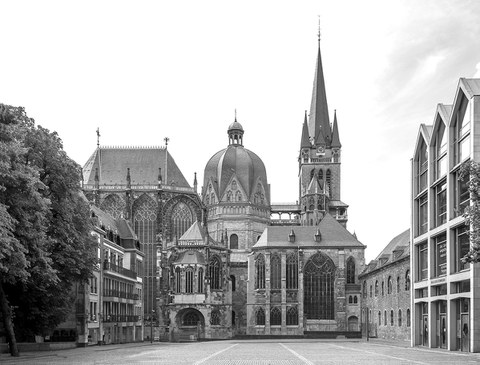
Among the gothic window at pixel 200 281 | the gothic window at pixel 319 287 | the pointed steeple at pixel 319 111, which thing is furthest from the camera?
the pointed steeple at pixel 319 111

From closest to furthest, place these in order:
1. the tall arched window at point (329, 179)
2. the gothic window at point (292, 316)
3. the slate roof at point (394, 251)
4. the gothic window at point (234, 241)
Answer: the slate roof at point (394, 251)
the gothic window at point (292, 316)
the gothic window at point (234, 241)
the tall arched window at point (329, 179)

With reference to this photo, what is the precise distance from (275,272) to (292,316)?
244 inches

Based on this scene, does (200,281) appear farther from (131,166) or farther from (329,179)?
(329,179)

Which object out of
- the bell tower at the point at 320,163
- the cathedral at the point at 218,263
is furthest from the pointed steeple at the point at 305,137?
the cathedral at the point at 218,263

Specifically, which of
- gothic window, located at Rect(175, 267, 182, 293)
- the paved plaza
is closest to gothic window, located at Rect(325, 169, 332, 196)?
gothic window, located at Rect(175, 267, 182, 293)

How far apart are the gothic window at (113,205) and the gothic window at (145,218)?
204 centimetres

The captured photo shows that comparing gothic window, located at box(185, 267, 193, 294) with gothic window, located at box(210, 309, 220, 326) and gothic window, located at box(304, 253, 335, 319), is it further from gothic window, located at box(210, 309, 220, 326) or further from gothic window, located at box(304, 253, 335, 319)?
gothic window, located at box(304, 253, 335, 319)

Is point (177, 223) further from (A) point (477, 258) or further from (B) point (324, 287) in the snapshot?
(A) point (477, 258)

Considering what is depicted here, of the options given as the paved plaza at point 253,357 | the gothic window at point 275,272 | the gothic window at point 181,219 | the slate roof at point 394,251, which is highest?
the gothic window at point 181,219

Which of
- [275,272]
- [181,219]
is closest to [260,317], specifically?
[275,272]

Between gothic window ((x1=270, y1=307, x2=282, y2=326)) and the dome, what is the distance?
26684mm

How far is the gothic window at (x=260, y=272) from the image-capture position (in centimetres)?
11006

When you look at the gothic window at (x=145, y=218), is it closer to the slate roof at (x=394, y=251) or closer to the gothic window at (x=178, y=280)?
the gothic window at (x=178, y=280)

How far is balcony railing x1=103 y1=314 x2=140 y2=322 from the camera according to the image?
247ft
